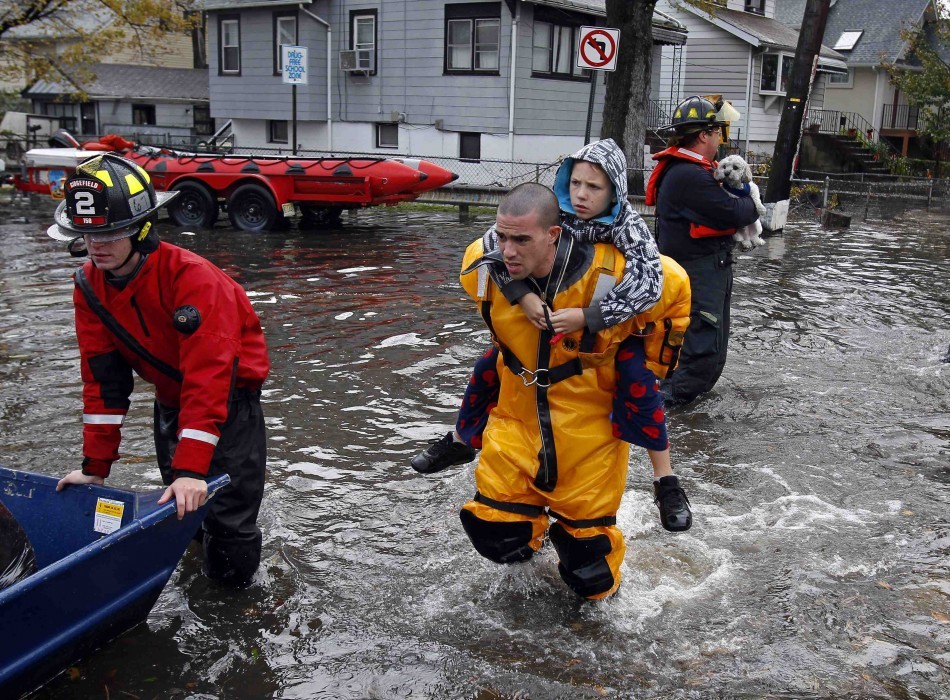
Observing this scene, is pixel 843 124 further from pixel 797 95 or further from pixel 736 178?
pixel 736 178

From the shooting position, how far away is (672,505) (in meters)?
3.97

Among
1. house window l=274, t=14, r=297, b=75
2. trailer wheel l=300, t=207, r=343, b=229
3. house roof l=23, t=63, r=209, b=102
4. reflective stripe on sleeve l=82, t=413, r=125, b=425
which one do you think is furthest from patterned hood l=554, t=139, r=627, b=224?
house roof l=23, t=63, r=209, b=102

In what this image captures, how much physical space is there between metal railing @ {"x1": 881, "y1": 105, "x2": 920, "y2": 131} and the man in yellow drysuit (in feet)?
134

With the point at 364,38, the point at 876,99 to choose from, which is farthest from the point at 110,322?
the point at 876,99

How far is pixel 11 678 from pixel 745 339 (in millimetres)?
7365

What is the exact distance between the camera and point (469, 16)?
23734mm

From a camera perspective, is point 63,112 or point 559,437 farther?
point 63,112

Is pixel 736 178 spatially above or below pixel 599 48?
below

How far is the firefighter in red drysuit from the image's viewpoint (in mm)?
3656

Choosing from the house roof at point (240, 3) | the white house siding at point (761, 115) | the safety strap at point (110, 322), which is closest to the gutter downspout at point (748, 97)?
the white house siding at point (761, 115)

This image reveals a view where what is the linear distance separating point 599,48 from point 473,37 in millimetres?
10958

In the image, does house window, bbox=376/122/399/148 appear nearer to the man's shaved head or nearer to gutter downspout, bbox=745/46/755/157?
gutter downspout, bbox=745/46/755/157

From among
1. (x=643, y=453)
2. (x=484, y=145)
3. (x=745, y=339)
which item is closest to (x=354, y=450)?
(x=643, y=453)

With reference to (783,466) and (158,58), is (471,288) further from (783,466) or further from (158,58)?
(158,58)
